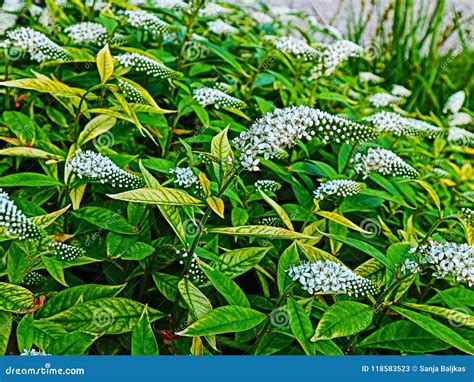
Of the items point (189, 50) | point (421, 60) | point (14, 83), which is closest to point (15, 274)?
point (14, 83)

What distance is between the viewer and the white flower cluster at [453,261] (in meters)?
1.59

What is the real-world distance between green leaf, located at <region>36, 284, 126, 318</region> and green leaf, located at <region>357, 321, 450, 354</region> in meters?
0.67

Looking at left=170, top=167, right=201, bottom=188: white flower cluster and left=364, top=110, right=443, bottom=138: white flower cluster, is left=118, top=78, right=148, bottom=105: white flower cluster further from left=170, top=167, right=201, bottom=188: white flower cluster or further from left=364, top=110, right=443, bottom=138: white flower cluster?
left=364, top=110, right=443, bottom=138: white flower cluster

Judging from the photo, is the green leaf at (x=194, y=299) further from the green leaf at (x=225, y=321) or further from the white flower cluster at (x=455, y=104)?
the white flower cluster at (x=455, y=104)

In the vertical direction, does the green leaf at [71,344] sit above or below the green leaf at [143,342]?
below

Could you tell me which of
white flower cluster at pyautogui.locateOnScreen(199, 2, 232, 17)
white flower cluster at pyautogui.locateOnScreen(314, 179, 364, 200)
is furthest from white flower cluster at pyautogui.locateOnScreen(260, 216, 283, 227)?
white flower cluster at pyautogui.locateOnScreen(199, 2, 232, 17)

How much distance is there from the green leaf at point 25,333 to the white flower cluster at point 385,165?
1131mm

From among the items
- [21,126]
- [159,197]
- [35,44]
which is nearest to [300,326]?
[159,197]

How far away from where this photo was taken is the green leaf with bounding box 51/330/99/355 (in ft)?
5.09

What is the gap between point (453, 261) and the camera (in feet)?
5.23

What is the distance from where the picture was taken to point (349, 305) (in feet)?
5.52

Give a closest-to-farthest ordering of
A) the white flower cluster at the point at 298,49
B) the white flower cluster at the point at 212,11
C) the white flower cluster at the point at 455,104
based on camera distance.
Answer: the white flower cluster at the point at 298,49 < the white flower cluster at the point at 212,11 < the white flower cluster at the point at 455,104

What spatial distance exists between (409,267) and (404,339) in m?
0.21

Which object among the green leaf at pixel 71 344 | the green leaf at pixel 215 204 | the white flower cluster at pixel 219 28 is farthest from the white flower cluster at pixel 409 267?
the white flower cluster at pixel 219 28
